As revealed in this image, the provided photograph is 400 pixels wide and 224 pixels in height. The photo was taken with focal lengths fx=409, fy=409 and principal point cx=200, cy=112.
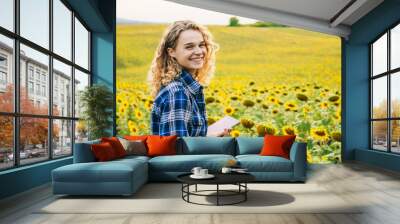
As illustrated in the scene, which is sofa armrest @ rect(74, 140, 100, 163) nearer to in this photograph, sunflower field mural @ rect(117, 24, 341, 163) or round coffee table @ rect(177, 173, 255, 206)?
round coffee table @ rect(177, 173, 255, 206)

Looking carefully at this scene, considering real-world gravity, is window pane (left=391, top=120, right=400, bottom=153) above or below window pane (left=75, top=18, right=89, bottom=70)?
below

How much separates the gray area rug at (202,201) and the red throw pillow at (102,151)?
679mm

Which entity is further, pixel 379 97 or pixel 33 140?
pixel 379 97

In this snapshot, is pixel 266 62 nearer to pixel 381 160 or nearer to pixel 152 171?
pixel 381 160

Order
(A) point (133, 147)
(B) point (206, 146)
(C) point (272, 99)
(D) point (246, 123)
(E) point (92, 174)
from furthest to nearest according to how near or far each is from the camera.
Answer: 1. (C) point (272, 99)
2. (D) point (246, 123)
3. (B) point (206, 146)
4. (A) point (133, 147)
5. (E) point (92, 174)

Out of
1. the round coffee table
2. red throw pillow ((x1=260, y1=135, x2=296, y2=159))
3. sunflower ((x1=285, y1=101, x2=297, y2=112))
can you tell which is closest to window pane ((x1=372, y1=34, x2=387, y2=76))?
sunflower ((x1=285, y1=101, x2=297, y2=112))

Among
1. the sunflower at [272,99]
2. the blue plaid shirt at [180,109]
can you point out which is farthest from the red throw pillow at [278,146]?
the sunflower at [272,99]

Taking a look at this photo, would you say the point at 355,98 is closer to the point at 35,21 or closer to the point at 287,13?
the point at 287,13

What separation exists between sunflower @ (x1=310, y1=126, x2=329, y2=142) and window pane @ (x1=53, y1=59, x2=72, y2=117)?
506 centimetres

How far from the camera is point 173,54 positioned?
8.48 metres

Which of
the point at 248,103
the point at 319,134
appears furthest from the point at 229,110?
the point at 319,134

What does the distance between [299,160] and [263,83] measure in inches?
139

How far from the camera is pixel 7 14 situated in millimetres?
4746

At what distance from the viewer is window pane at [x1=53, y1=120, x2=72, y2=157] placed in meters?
6.29
